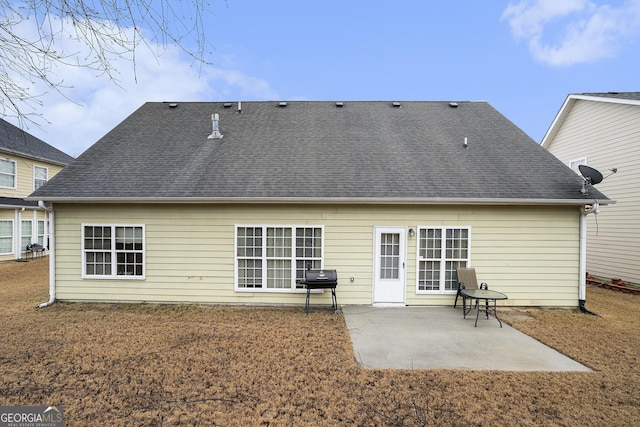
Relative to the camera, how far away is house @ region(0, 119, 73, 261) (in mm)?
13828

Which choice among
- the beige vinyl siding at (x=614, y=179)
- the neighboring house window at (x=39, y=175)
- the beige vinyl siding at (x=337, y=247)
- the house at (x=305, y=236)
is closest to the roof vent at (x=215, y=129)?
the house at (x=305, y=236)

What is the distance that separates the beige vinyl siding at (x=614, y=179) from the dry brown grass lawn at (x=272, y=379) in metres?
5.51

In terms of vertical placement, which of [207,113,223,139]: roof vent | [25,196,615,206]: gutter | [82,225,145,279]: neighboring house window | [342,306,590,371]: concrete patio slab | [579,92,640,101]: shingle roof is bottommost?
[342,306,590,371]: concrete patio slab

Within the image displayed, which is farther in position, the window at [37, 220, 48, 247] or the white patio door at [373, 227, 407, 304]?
the window at [37, 220, 48, 247]

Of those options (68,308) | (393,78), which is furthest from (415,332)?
(393,78)

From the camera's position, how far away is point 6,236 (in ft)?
45.5

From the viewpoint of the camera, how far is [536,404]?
11.5ft

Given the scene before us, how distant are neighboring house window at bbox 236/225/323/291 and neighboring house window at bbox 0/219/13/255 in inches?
543

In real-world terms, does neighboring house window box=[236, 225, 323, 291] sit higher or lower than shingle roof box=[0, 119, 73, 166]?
lower

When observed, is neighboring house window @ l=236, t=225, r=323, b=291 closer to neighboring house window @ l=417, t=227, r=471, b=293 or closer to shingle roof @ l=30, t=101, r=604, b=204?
shingle roof @ l=30, t=101, r=604, b=204

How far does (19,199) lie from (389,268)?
1771 cm

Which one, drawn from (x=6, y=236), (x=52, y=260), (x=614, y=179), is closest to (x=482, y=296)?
(x=614, y=179)

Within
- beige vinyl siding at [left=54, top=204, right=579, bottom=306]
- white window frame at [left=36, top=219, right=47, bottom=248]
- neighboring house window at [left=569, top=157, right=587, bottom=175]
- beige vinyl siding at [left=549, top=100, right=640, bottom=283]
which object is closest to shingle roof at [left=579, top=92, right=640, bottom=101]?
beige vinyl siding at [left=549, top=100, right=640, bottom=283]

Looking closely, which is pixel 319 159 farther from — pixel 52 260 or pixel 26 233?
pixel 26 233
